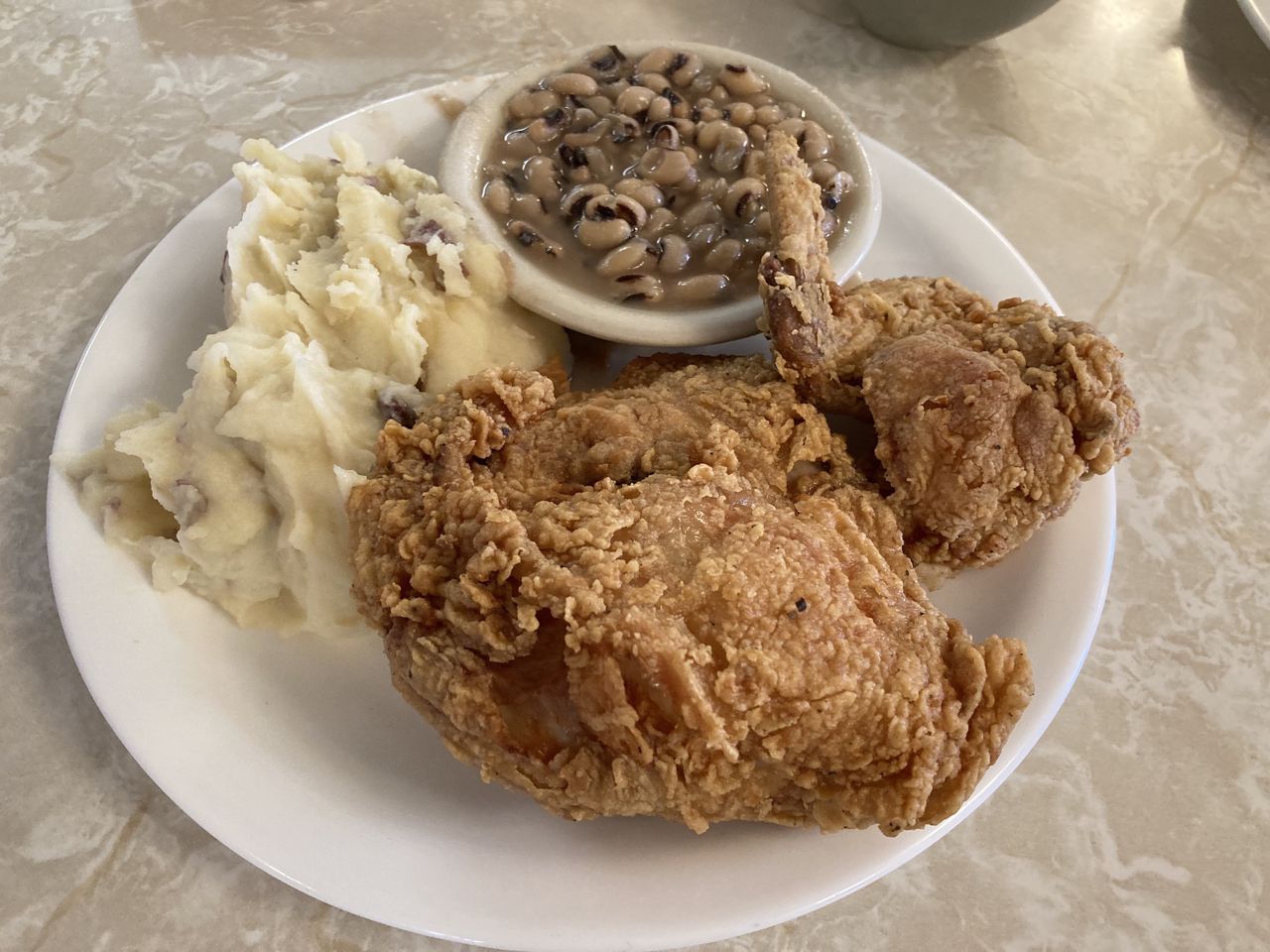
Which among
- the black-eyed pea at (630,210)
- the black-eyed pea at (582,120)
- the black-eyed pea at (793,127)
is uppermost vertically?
the black-eyed pea at (793,127)

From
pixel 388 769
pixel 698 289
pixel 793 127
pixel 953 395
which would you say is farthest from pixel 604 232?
pixel 388 769

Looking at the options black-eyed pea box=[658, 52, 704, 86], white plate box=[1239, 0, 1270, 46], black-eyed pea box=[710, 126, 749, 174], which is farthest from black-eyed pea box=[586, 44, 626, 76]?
white plate box=[1239, 0, 1270, 46]

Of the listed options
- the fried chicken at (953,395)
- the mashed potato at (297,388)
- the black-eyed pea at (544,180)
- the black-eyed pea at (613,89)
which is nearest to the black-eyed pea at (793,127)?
the fried chicken at (953,395)

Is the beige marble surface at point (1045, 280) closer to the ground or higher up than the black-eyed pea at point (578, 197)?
closer to the ground

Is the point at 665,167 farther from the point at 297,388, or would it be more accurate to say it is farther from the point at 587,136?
the point at 297,388

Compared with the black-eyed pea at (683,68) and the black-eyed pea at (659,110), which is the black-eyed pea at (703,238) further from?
the black-eyed pea at (683,68)

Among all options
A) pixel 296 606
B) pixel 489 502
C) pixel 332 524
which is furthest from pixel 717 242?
pixel 296 606
